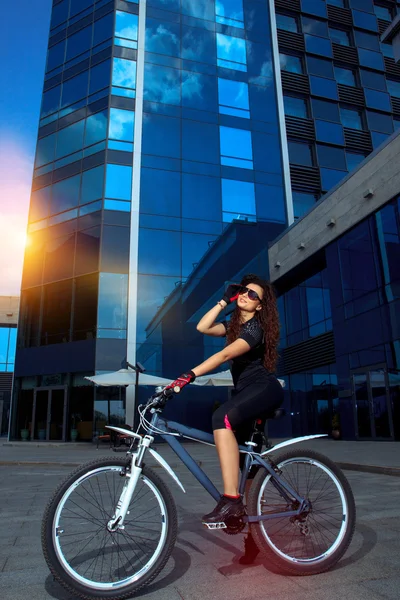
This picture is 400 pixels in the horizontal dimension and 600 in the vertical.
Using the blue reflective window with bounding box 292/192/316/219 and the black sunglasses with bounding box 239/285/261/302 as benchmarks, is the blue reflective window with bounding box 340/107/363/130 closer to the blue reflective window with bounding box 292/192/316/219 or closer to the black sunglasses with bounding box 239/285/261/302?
the blue reflective window with bounding box 292/192/316/219

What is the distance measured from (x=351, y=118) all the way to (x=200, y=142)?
37.4 ft

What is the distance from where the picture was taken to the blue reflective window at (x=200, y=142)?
2347 cm

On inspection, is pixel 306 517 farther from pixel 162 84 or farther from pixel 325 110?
pixel 325 110

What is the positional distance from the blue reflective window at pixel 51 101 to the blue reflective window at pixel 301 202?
1448 centimetres

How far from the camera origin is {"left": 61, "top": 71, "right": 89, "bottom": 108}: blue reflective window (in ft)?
81.4

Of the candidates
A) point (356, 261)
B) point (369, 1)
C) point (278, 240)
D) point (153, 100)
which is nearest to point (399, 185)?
point (356, 261)

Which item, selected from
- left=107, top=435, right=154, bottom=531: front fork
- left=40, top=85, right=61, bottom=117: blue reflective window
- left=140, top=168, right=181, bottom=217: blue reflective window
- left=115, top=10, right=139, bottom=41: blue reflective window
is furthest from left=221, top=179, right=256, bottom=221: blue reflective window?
left=107, top=435, right=154, bottom=531: front fork

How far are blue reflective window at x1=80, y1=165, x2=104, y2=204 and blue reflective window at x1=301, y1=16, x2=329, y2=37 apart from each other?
17.9 m

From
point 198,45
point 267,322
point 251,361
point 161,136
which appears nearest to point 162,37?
point 198,45

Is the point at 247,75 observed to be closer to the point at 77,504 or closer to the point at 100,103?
the point at 100,103

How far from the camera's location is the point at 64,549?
234cm

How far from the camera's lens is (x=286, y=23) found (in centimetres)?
2955

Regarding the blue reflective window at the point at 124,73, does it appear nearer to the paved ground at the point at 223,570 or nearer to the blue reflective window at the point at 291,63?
the blue reflective window at the point at 291,63

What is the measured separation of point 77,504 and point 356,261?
56.8 ft
